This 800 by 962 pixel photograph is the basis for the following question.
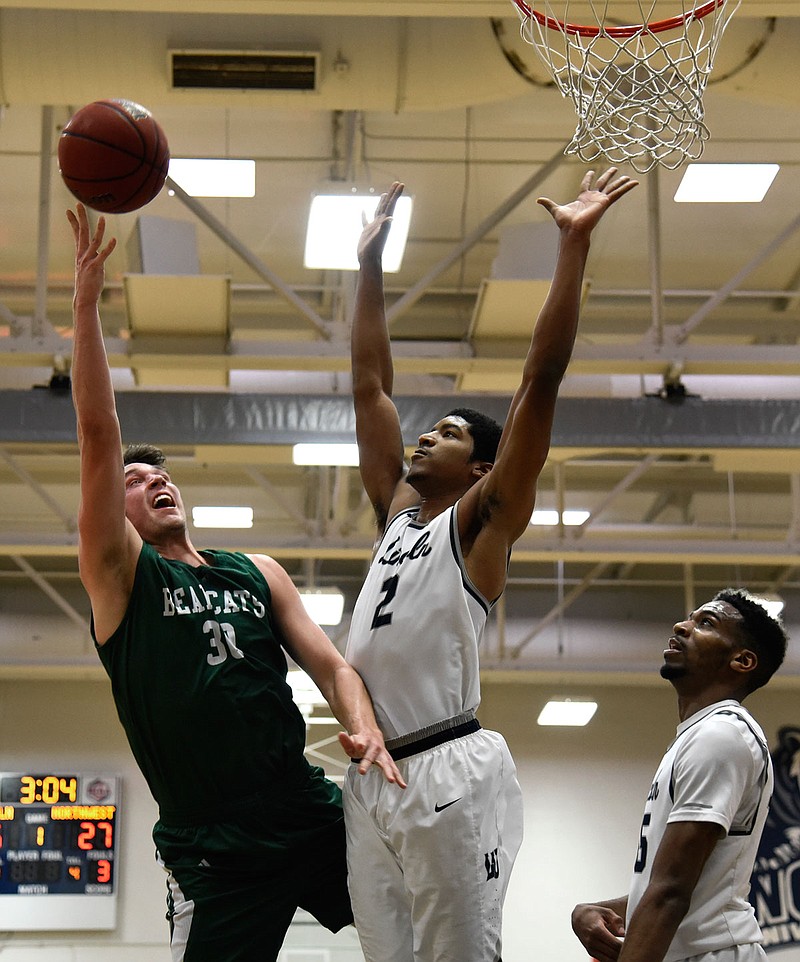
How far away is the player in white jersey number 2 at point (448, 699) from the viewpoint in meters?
3.42

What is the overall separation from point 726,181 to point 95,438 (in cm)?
655

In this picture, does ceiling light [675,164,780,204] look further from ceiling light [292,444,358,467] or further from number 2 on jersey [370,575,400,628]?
number 2 on jersey [370,575,400,628]

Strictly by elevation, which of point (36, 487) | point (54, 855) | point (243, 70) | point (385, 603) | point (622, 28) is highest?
point (243, 70)

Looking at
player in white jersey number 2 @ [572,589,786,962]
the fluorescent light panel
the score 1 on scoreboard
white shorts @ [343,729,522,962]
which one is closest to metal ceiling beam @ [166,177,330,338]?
player in white jersey number 2 @ [572,589,786,962]

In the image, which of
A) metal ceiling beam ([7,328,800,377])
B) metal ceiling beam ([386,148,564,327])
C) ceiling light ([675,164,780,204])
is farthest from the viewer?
metal ceiling beam ([7,328,800,377])

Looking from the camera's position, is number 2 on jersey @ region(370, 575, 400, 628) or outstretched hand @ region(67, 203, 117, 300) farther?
number 2 on jersey @ region(370, 575, 400, 628)

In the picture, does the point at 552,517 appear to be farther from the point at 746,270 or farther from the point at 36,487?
the point at 746,270

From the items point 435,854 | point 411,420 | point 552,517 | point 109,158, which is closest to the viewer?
point 435,854

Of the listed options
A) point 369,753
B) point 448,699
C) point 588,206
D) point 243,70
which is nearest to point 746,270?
point 243,70

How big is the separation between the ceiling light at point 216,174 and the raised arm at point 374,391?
16.0 feet

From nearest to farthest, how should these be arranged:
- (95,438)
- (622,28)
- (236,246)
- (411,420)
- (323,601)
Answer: (95,438) < (622,28) < (236,246) < (411,420) < (323,601)

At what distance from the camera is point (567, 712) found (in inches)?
645

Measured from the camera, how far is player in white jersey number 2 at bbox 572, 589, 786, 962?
363cm

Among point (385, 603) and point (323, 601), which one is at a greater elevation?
point (323, 601)
